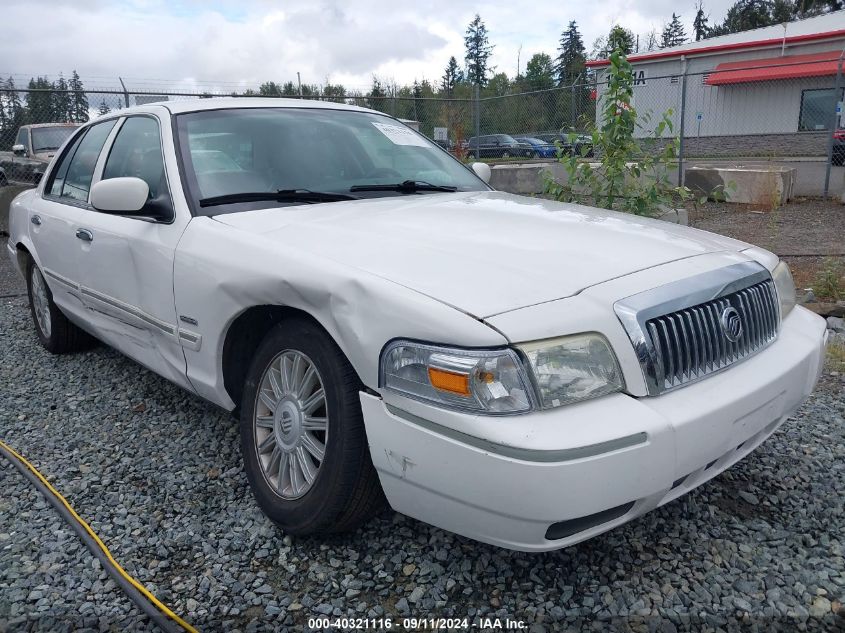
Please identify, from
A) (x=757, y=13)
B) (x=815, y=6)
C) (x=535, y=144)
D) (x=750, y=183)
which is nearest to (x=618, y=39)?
(x=750, y=183)

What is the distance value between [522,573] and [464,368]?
0.86 metres

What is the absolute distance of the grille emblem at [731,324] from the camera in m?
2.32

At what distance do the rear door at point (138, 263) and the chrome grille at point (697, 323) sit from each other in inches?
67.8

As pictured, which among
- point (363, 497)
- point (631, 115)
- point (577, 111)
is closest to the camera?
point (363, 497)

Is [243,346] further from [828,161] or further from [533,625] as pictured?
[828,161]

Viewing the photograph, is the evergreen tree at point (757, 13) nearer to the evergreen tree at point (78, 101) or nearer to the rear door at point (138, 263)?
the evergreen tree at point (78, 101)

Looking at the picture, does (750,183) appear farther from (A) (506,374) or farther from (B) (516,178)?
(A) (506,374)

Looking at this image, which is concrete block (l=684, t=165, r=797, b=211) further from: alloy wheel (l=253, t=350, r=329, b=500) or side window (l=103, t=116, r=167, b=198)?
alloy wheel (l=253, t=350, r=329, b=500)

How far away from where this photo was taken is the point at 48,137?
42.3ft

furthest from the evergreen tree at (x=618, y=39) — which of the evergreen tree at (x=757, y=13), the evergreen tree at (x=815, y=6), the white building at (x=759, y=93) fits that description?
the evergreen tree at (x=757, y=13)

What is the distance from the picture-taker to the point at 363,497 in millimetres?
2330

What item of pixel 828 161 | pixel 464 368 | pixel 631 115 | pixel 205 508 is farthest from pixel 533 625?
pixel 828 161

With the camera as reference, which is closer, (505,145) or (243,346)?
(243,346)

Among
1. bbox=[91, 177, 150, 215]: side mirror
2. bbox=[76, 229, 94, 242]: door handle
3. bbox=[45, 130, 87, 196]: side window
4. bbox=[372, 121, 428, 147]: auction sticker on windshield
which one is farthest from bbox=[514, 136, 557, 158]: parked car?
bbox=[91, 177, 150, 215]: side mirror
